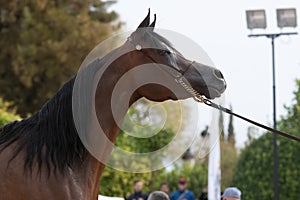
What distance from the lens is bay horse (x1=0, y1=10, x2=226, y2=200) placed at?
14.9 feet

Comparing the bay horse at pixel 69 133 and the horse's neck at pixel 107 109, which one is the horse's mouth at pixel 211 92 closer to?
the bay horse at pixel 69 133

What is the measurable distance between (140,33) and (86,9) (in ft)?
75.4

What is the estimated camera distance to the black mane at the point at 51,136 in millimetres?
4664

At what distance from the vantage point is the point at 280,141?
17.5 meters

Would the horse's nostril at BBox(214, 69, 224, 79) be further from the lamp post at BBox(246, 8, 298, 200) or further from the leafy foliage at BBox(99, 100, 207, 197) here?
the lamp post at BBox(246, 8, 298, 200)

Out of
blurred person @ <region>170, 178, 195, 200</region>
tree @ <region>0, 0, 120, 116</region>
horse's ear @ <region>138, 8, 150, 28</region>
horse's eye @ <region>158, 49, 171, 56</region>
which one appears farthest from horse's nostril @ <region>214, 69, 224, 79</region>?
tree @ <region>0, 0, 120, 116</region>

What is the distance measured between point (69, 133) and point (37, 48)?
69.0 feet

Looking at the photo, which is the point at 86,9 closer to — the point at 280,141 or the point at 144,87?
the point at 280,141

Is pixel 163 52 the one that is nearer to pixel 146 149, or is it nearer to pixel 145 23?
pixel 145 23

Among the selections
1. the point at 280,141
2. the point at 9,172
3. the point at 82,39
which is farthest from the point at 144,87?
the point at 82,39

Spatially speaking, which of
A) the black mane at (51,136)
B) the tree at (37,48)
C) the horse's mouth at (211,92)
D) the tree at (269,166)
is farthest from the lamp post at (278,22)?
the tree at (37,48)

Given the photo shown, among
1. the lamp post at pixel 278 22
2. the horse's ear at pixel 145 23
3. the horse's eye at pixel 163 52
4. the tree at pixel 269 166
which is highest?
the lamp post at pixel 278 22

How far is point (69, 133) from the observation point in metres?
4.74

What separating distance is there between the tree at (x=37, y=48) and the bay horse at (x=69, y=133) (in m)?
20.4
